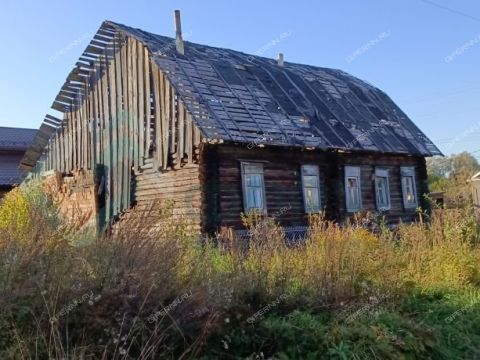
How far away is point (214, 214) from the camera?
13695mm

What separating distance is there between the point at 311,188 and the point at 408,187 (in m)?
5.73

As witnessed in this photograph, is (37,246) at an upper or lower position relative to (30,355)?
upper

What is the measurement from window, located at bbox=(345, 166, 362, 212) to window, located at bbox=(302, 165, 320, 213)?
1403 millimetres

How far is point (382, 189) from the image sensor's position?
1903cm

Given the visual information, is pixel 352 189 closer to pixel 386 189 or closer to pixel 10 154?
pixel 386 189

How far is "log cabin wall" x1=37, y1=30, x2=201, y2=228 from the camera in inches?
566

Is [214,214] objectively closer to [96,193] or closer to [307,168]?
[307,168]

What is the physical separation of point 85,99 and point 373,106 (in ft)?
37.6

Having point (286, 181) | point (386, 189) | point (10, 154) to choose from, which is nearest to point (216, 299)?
point (286, 181)

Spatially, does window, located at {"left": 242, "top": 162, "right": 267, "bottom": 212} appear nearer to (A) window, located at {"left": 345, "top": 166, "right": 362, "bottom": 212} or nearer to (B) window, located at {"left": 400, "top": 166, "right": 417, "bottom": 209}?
(A) window, located at {"left": 345, "top": 166, "right": 362, "bottom": 212}

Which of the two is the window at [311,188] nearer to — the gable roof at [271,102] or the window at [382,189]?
the gable roof at [271,102]

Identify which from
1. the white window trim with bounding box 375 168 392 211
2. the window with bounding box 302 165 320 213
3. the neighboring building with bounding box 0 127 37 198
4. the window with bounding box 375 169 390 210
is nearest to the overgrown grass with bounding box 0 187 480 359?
the window with bounding box 302 165 320 213

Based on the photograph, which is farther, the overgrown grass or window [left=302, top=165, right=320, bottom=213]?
window [left=302, top=165, right=320, bottom=213]

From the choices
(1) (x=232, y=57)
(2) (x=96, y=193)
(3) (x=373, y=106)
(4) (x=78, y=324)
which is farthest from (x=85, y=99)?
(4) (x=78, y=324)
